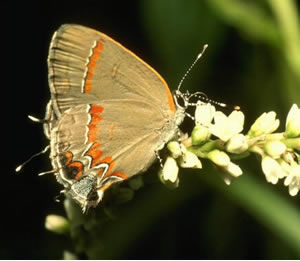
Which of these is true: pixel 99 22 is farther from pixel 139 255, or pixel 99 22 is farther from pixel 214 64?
pixel 139 255

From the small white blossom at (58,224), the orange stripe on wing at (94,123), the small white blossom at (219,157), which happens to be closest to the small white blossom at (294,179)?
the small white blossom at (219,157)

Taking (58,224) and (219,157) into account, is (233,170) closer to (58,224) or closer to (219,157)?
(219,157)

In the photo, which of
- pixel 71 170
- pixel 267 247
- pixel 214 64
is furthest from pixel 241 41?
pixel 71 170

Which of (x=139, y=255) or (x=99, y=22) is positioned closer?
(x=139, y=255)

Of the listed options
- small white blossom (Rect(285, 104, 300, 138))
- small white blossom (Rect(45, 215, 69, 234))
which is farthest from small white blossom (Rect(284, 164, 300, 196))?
small white blossom (Rect(45, 215, 69, 234))

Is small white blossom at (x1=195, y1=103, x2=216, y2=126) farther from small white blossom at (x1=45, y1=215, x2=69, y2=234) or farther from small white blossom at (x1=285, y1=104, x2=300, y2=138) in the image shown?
small white blossom at (x1=45, y1=215, x2=69, y2=234)

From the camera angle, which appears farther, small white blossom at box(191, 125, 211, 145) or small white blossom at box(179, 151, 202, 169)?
small white blossom at box(191, 125, 211, 145)
